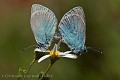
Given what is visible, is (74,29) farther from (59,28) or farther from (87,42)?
(87,42)

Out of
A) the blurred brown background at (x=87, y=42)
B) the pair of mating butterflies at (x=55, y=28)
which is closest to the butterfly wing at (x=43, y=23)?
the pair of mating butterflies at (x=55, y=28)

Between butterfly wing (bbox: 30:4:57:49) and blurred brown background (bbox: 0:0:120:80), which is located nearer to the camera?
butterfly wing (bbox: 30:4:57:49)

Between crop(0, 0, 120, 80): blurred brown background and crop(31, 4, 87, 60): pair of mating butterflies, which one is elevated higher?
crop(31, 4, 87, 60): pair of mating butterflies

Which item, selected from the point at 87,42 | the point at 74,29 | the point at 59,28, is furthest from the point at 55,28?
the point at 87,42

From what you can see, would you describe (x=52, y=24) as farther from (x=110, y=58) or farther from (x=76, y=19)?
(x=110, y=58)

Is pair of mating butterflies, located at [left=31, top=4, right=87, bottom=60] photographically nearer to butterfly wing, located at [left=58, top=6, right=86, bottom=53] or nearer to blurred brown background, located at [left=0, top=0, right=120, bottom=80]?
butterfly wing, located at [left=58, top=6, right=86, bottom=53]

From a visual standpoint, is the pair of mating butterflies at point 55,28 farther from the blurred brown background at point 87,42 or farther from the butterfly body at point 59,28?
the blurred brown background at point 87,42

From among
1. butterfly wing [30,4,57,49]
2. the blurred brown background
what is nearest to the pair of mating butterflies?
butterfly wing [30,4,57,49]
